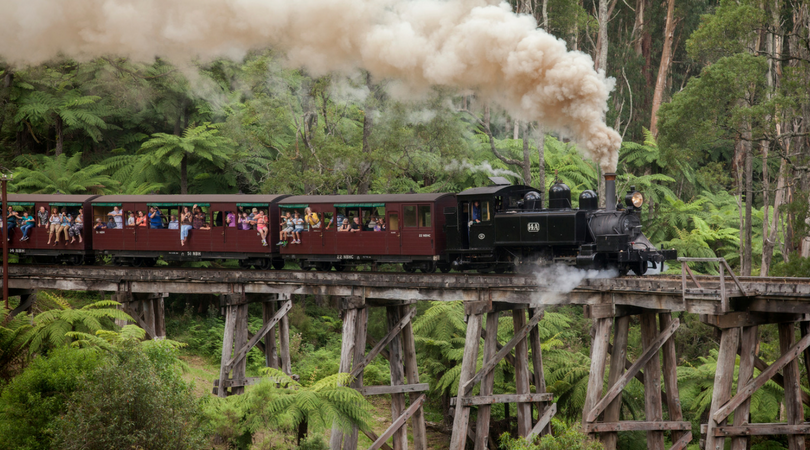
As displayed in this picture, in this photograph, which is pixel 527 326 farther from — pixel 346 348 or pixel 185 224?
pixel 185 224

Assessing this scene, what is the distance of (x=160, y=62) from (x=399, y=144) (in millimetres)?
12230

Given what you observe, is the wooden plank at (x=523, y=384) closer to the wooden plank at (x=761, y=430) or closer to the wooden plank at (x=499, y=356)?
the wooden plank at (x=499, y=356)

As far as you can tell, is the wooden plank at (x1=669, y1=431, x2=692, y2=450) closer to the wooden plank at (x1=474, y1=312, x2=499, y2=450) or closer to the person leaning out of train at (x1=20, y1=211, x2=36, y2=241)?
the wooden plank at (x1=474, y1=312, x2=499, y2=450)

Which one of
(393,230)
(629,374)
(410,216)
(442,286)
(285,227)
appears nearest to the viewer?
(629,374)

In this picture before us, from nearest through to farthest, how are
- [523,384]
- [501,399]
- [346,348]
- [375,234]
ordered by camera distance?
[501,399] < [346,348] < [523,384] < [375,234]

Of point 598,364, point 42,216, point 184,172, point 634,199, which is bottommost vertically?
point 598,364

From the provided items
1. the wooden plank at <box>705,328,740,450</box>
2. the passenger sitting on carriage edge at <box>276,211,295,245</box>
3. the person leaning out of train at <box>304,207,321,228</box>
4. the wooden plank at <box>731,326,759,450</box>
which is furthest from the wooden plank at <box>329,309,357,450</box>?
the wooden plank at <box>731,326,759,450</box>

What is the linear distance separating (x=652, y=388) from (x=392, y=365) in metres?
6.29

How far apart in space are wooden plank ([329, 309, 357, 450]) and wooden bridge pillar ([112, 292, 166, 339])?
524 centimetres

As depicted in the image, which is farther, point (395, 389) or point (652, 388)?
point (395, 389)

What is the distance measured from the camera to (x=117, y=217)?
21.6 m

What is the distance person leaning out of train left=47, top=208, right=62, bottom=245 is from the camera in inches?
870

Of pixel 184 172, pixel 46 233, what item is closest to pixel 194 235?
pixel 46 233

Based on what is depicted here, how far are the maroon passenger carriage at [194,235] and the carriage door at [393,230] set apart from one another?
3484mm
